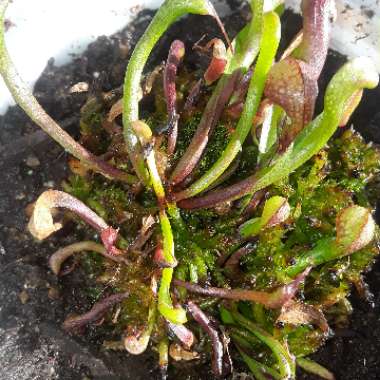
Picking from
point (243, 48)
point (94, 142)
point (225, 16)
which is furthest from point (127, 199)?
point (225, 16)

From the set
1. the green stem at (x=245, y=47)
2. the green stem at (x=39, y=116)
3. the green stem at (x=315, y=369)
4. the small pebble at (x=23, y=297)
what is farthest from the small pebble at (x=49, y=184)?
the green stem at (x=315, y=369)

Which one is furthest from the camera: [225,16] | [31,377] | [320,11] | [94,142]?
[225,16]

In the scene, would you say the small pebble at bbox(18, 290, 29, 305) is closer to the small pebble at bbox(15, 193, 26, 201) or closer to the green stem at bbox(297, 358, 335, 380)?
the small pebble at bbox(15, 193, 26, 201)

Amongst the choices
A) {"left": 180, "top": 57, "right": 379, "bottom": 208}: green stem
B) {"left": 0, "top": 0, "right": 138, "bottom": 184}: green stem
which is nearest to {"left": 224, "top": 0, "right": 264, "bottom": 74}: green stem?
{"left": 180, "top": 57, "right": 379, "bottom": 208}: green stem

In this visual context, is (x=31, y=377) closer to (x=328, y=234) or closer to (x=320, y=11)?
(x=328, y=234)

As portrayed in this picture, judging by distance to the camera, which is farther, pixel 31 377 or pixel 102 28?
pixel 102 28

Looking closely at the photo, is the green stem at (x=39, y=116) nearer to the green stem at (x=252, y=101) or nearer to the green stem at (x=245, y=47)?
the green stem at (x=252, y=101)
